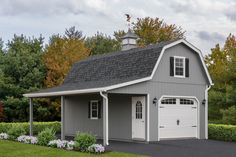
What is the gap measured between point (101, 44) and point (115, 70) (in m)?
23.3

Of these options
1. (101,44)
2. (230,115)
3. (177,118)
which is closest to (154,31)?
(101,44)

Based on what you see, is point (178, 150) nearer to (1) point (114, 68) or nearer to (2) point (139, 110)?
(2) point (139, 110)

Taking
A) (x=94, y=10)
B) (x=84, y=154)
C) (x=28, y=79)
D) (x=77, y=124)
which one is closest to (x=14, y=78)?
(x=28, y=79)

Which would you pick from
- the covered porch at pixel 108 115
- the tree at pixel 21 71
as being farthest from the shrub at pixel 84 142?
the tree at pixel 21 71

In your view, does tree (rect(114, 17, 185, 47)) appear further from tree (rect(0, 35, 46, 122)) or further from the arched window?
→ the arched window

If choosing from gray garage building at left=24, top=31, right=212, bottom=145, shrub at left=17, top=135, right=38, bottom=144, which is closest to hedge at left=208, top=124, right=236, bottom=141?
gray garage building at left=24, top=31, right=212, bottom=145

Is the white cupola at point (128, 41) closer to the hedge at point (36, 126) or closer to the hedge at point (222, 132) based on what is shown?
the hedge at point (36, 126)

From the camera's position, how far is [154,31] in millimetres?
48812

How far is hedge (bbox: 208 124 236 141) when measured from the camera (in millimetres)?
24055

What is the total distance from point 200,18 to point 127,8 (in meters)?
10.2

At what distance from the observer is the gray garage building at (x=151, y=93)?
22.6m

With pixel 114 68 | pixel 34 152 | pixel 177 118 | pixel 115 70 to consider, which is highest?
pixel 114 68

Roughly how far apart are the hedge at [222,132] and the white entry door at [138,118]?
4815mm

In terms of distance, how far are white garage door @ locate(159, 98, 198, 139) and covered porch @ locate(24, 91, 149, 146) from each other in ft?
3.70
